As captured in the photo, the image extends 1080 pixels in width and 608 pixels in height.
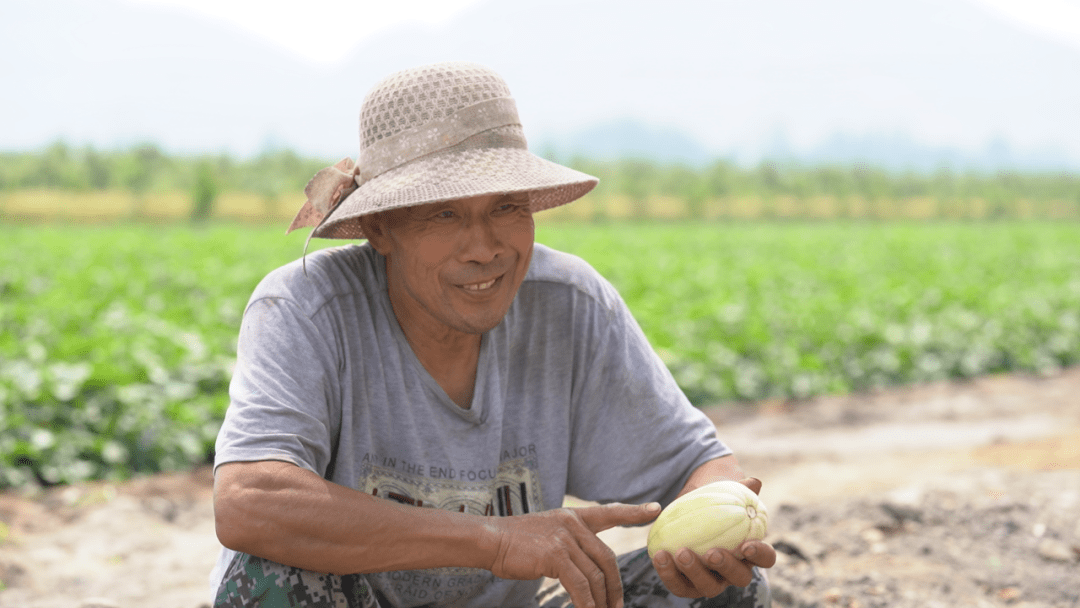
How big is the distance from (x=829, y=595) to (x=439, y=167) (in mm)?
1914

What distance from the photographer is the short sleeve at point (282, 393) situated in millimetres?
1697

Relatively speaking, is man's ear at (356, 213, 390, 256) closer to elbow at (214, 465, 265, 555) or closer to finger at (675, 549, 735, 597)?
elbow at (214, 465, 265, 555)

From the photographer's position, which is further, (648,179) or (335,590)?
(648,179)

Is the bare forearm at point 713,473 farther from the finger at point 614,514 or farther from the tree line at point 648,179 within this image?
the tree line at point 648,179

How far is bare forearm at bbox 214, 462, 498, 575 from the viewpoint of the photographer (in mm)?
1654

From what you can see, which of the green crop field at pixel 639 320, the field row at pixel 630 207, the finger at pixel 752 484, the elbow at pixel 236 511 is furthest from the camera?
the field row at pixel 630 207

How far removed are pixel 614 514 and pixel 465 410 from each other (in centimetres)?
41

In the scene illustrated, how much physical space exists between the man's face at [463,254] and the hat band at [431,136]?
11cm

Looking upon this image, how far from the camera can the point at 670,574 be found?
1.86 meters

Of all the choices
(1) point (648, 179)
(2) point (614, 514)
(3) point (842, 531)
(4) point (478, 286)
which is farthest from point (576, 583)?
(1) point (648, 179)

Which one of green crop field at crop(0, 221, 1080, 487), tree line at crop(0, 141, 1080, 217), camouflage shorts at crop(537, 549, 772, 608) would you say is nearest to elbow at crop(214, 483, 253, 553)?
camouflage shorts at crop(537, 549, 772, 608)

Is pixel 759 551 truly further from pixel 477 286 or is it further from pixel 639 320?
pixel 639 320

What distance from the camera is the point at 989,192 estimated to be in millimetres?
36719

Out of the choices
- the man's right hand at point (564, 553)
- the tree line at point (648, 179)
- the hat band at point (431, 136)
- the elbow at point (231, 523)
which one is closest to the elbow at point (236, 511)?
the elbow at point (231, 523)
